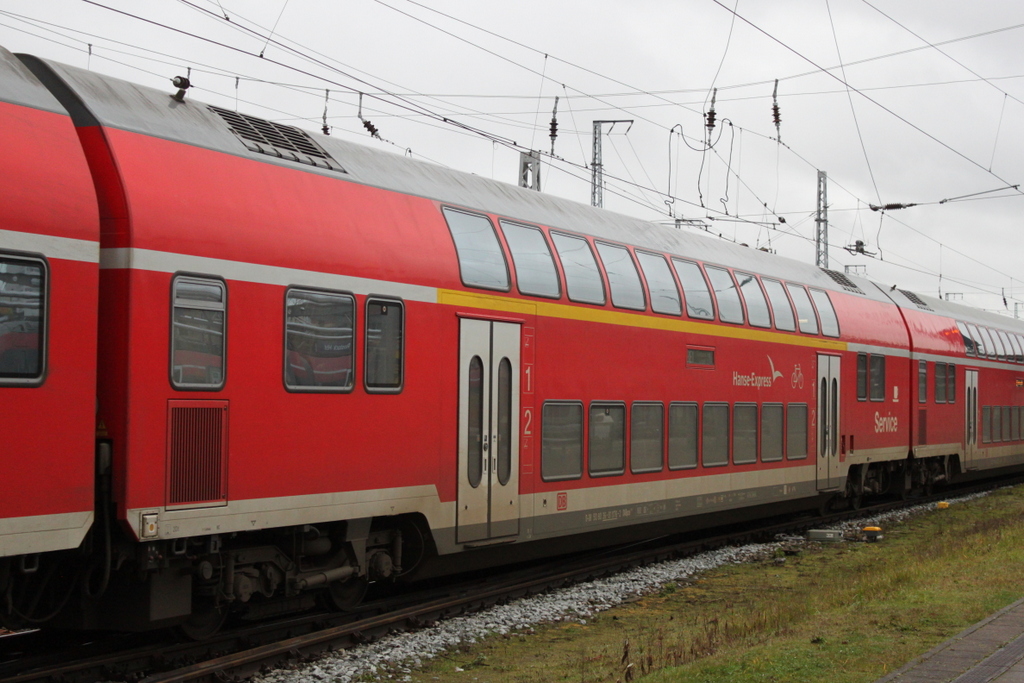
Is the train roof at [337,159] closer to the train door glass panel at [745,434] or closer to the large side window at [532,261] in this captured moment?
the large side window at [532,261]

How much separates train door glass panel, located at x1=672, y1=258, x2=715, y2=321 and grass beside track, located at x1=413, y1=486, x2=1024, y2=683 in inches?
131

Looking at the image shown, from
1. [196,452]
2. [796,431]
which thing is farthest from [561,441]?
[796,431]

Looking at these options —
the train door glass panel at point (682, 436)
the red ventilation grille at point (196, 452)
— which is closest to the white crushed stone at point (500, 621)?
the train door glass panel at point (682, 436)

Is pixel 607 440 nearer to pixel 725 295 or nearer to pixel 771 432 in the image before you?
pixel 725 295

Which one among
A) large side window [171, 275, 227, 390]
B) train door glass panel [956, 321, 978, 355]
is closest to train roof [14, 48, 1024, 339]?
large side window [171, 275, 227, 390]

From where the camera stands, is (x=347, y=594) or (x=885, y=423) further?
(x=885, y=423)

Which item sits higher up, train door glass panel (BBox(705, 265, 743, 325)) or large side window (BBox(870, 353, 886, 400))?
train door glass panel (BBox(705, 265, 743, 325))

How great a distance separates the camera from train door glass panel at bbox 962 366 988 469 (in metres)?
23.5

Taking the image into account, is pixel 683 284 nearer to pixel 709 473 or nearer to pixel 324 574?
pixel 709 473

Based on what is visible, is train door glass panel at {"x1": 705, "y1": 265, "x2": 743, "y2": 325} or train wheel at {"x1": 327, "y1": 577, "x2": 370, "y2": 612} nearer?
train wheel at {"x1": 327, "y1": 577, "x2": 370, "y2": 612}

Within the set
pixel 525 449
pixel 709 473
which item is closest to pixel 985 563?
pixel 709 473

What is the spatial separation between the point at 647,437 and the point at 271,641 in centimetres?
565

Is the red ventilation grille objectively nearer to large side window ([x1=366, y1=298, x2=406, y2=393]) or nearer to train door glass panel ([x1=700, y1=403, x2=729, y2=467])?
large side window ([x1=366, y1=298, x2=406, y2=393])

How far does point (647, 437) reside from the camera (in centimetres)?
1260
